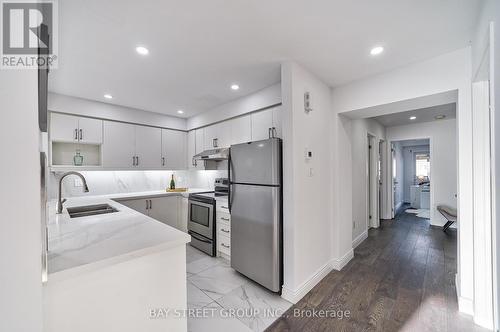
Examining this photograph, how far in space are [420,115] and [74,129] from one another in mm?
6349

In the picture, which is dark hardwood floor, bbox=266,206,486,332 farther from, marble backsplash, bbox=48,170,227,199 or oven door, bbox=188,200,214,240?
marble backsplash, bbox=48,170,227,199

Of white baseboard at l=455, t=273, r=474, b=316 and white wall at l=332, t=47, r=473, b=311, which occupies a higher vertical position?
white wall at l=332, t=47, r=473, b=311

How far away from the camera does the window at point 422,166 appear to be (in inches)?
311

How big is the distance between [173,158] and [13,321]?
12.4 feet

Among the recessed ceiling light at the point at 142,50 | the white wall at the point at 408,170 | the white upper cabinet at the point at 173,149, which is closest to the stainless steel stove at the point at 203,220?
the white upper cabinet at the point at 173,149

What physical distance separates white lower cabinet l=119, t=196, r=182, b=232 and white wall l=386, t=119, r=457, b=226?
559 cm

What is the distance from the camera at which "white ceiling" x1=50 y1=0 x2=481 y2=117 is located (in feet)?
4.76

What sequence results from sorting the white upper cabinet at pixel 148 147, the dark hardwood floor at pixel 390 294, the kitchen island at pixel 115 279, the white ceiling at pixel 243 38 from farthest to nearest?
the white upper cabinet at pixel 148 147, the dark hardwood floor at pixel 390 294, the white ceiling at pixel 243 38, the kitchen island at pixel 115 279

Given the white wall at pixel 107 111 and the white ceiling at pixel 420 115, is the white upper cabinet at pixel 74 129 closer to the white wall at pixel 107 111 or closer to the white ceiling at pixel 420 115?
the white wall at pixel 107 111

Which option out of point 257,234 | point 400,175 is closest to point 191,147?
point 257,234

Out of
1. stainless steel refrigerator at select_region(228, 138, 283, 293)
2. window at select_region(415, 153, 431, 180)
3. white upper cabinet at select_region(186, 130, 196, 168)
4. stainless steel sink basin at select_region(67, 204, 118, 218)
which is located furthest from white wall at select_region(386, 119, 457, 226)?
stainless steel sink basin at select_region(67, 204, 118, 218)

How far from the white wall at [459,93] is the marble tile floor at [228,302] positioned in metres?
1.66

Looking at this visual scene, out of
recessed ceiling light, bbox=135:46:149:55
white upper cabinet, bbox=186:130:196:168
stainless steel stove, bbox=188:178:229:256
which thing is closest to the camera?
recessed ceiling light, bbox=135:46:149:55

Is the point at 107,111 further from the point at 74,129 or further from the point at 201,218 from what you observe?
the point at 201,218
